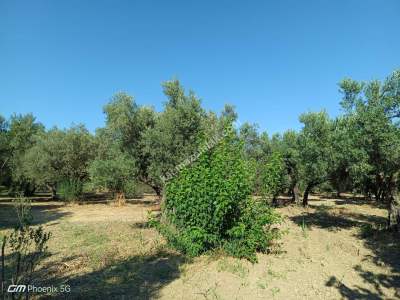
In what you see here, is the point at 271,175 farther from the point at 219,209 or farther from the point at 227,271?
the point at 227,271

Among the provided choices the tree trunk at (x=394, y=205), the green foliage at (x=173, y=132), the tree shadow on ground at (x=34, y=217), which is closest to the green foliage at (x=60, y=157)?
the tree shadow on ground at (x=34, y=217)

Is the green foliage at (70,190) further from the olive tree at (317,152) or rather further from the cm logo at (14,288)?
the cm logo at (14,288)

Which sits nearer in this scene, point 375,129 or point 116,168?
point 375,129

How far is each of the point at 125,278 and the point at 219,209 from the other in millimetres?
2784

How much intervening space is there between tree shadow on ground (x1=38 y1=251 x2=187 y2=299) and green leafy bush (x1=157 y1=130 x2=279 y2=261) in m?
0.91

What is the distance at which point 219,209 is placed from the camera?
762cm

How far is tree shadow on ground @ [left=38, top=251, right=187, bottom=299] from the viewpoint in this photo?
243 inches

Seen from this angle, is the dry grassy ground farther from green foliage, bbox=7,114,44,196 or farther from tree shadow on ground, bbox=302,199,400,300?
green foliage, bbox=7,114,44,196

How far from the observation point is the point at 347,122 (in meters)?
11.7

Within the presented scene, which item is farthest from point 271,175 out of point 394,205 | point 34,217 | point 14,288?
point 34,217

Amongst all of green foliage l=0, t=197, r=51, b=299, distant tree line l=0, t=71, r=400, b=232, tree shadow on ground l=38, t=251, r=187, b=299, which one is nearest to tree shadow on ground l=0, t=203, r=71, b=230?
distant tree line l=0, t=71, r=400, b=232

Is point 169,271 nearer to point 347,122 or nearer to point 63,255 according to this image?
point 63,255

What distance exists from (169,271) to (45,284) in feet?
9.32

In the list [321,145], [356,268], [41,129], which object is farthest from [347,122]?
[41,129]
